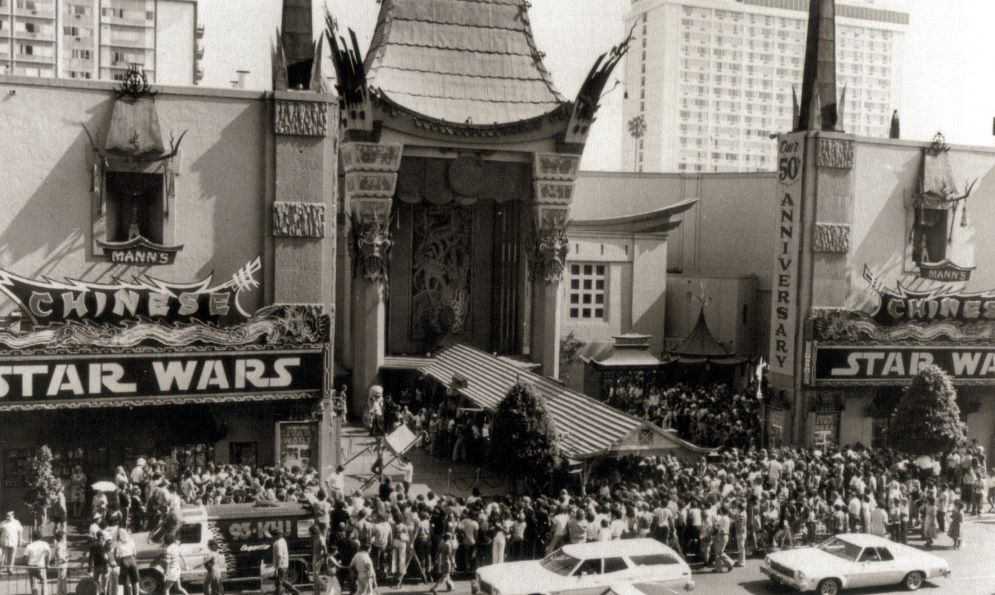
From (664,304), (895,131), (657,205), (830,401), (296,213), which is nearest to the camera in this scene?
(296,213)

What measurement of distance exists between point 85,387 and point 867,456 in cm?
2246

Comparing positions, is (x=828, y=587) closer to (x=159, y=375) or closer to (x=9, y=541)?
(x=9, y=541)

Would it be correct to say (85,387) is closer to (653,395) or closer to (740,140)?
(653,395)

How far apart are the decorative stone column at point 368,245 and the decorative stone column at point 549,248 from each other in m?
6.09

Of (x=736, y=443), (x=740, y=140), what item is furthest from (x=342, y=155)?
(x=740, y=140)

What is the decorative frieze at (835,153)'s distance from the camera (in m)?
36.2

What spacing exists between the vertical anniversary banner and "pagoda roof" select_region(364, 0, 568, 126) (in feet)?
33.1

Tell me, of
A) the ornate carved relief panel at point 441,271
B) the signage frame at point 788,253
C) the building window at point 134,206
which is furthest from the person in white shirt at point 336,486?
the ornate carved relief panel at point 441,271

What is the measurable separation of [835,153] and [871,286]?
500cm

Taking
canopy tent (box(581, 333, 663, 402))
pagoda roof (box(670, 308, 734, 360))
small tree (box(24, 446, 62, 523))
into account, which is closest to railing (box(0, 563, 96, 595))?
small tree (box(24, 446, 62, 523))

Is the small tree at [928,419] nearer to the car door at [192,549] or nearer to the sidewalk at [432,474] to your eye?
the sidewalk at [432,474]

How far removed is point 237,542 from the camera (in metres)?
21.5

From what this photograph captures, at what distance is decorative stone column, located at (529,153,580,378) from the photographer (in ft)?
140

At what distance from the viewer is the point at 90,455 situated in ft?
92.5
